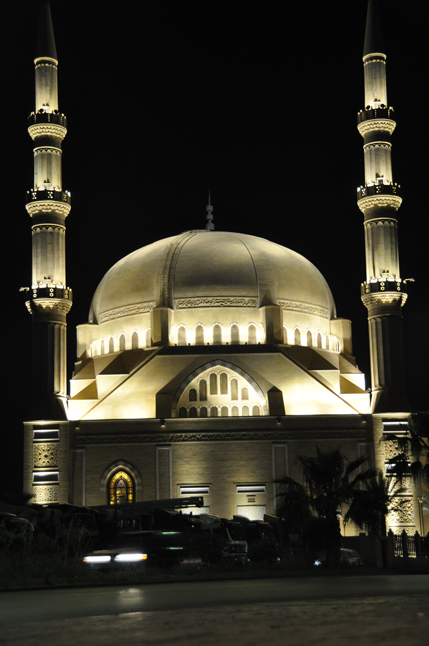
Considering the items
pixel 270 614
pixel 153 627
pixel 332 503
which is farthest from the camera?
pixel 332 503

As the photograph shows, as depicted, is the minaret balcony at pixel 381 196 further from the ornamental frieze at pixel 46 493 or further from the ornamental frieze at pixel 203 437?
the ornamental frieze at pixel 46 493

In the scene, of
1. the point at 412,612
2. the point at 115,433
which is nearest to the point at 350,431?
the point at 115,433

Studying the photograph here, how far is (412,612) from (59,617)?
153 inches

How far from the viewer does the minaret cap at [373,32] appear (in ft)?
135

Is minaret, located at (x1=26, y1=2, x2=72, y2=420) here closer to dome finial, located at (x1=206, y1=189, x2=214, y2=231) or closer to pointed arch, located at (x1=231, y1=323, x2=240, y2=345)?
pointed arch, located at (x1=231, y1=323, x2=240, y2=345)

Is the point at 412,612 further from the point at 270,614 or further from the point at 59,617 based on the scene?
the point at 59,617

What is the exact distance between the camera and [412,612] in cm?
940

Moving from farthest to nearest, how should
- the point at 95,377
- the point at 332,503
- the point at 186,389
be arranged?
the point at 95,377
the point at 186,389
the point at 332,503

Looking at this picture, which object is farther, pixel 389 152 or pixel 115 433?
pixel 389 152

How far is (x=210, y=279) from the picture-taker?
40.9m

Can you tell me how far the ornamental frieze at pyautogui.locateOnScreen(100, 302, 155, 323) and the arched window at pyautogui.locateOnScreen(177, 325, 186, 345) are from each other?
71.0 inches

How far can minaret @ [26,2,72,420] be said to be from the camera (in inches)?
1438

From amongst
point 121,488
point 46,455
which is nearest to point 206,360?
point 121,488

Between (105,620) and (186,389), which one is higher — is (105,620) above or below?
below
